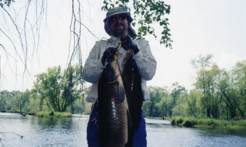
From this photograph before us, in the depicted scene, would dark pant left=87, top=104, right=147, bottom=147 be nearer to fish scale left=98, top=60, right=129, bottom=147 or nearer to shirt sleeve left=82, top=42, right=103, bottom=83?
shirt sleeve left=82, top=42, right=103, bottom=83

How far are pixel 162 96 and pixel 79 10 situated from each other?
4866 inches

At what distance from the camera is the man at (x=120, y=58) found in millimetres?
2123

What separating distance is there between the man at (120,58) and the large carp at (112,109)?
0.15m

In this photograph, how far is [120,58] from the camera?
8.63 ft

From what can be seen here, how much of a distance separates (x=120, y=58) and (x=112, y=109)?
0.77 metres

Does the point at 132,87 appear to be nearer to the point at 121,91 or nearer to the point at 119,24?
the point at 121,91

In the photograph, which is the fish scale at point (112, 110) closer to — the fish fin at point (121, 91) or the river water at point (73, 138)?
the fish fin at point (121, 91)

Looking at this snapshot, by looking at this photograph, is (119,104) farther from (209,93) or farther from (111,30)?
(209,93)

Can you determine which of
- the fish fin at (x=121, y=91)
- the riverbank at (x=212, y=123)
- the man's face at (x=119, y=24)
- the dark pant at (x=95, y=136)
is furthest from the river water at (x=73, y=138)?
the riverbank at (x=212, y=123)

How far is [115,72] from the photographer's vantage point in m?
1.91

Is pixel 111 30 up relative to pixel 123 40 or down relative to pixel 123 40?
up

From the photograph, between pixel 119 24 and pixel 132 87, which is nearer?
pixel 132 87

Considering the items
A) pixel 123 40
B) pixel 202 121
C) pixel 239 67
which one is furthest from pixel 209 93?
pixel 123 40

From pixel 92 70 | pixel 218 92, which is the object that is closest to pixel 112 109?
pixel 92 70
